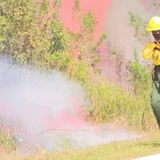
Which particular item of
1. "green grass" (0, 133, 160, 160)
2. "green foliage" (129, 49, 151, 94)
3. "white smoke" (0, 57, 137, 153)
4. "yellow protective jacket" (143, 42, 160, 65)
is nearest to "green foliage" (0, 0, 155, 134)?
"white smoke" (0, 57, 137, 153)

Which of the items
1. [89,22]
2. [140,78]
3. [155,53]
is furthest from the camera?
[89,22]

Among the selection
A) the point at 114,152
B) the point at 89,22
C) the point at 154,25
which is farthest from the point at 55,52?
the point at 114,152

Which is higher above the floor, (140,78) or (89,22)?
(89,22)

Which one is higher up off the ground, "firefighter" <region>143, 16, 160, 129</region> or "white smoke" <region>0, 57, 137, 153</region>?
"firefighter" <region>143, 16, 160, 129</region>

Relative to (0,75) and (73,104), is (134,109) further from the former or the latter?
(0,75)

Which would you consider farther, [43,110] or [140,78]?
[140,78]

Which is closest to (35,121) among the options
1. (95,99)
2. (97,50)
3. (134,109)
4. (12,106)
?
(12,106)

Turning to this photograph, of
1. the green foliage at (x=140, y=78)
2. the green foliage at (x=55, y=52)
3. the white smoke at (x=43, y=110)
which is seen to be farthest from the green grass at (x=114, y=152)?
the green foliage at (x=140, y=78)

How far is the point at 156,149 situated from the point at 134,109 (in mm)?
5150

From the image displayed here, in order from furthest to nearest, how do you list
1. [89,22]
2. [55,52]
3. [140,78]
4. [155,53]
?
[89,22]
[140,78]
[55,52]
[155,53]

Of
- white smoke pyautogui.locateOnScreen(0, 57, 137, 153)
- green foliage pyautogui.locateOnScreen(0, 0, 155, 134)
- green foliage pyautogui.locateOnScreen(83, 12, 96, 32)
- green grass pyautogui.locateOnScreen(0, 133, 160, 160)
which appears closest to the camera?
green grass pyautogui.locateOnScreen(0, 133, 160, 160)

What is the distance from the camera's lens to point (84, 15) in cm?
1498

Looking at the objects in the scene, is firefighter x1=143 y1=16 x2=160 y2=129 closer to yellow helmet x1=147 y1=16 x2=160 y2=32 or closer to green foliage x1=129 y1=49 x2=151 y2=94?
yellow helmet x1=147 y1=16 x2=160 y2=32

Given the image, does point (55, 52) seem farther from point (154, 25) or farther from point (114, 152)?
point (114, 152)
